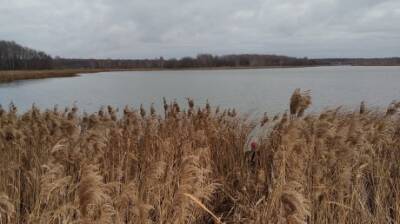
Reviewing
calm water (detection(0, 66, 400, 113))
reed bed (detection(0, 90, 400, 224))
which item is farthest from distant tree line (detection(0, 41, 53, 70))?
reed bed (detection(0, 90, 400, 224))

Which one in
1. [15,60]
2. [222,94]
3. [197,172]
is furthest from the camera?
[15,60]

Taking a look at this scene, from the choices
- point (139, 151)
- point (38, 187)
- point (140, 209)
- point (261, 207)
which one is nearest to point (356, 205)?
Answer: point (261, 207)

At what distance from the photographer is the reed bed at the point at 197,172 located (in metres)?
3.13

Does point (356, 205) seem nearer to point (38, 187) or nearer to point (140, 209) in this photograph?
point (140, 209)

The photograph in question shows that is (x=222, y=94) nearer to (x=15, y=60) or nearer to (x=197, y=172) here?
(x=197, y=172)

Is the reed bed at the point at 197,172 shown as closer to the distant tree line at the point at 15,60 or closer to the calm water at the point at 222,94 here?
the calm water at the point at 222,94

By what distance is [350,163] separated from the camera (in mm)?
4395

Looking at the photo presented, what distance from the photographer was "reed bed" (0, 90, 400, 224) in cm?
313

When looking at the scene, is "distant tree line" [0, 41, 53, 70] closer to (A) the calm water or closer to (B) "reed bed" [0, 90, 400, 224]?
(A) the calm water

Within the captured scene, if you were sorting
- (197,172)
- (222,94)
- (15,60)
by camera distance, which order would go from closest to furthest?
(197,172) → (222,94) → (15,60)

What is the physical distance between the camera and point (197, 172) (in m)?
3.20

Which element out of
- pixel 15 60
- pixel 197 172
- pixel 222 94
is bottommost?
pixel 222 94

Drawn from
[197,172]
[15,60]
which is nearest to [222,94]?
[197,172]

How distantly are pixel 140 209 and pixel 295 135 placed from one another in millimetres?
1629
